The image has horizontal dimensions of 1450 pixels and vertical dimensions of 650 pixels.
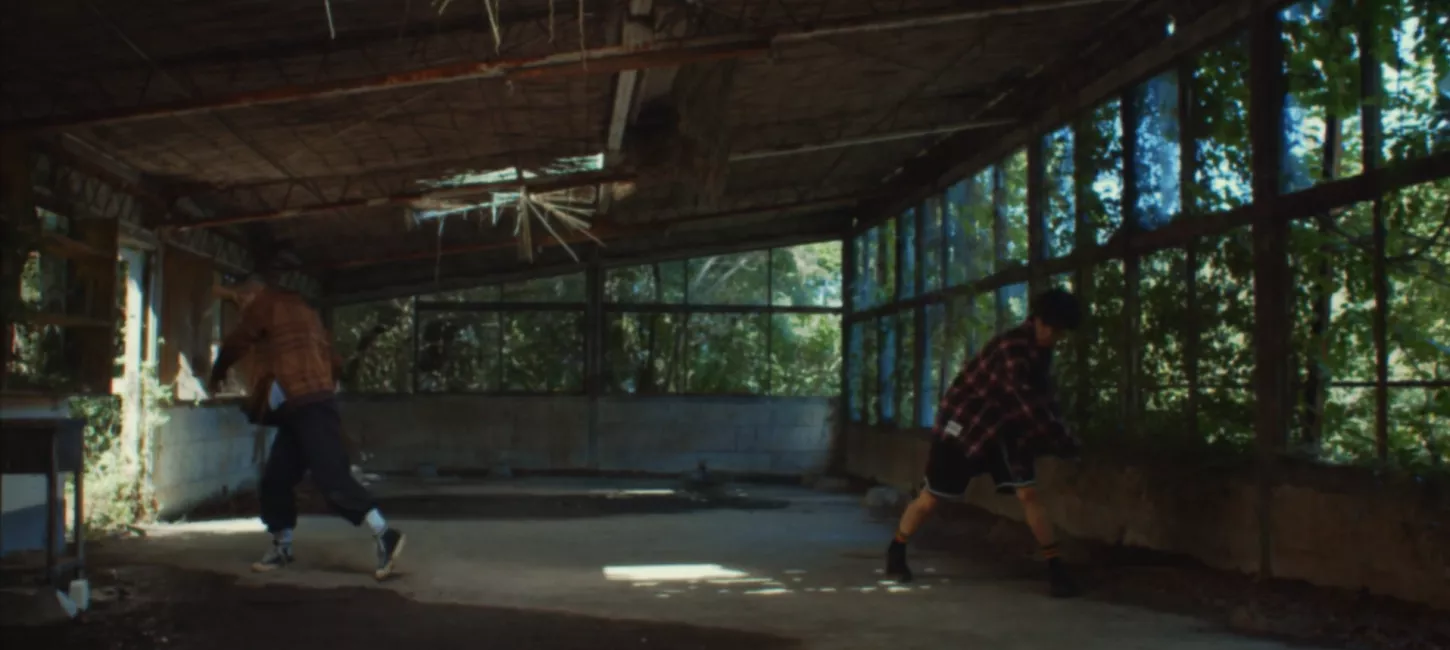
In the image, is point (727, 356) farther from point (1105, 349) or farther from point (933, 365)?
point (1105, 349)

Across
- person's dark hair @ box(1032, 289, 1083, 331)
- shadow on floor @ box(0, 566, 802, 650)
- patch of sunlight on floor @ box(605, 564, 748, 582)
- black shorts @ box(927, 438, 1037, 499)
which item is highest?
person's dark hair @ box(1032, 289, 1083, 331)

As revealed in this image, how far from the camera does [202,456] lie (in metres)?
12.7

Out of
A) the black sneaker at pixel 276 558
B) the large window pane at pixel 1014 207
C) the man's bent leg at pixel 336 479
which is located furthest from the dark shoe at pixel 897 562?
the large window pane at pixel 1014 207

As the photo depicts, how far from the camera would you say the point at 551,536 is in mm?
10375

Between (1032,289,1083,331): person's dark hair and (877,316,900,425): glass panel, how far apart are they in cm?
785

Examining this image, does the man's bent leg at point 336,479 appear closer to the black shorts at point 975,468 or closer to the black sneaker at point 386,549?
the black sneaker at point 386,549

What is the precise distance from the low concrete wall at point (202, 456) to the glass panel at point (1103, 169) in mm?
7490

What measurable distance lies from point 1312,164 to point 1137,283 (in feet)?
6.40

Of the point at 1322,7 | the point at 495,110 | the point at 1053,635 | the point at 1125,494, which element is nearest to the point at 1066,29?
the point at 1322,7

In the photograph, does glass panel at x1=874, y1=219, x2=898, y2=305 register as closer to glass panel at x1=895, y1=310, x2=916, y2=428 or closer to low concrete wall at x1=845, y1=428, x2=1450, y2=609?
glass panel at x1=895, y1=310, x2=916, y2=428

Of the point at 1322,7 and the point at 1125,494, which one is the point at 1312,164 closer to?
the point at 1322,7

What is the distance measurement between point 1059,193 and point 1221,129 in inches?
95.3

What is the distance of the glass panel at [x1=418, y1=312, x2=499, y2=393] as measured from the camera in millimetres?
18406

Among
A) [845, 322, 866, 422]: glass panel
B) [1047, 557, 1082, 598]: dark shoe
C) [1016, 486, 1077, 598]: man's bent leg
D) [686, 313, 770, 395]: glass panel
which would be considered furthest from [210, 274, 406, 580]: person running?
[686, 313, 770, 395]: glass panel
